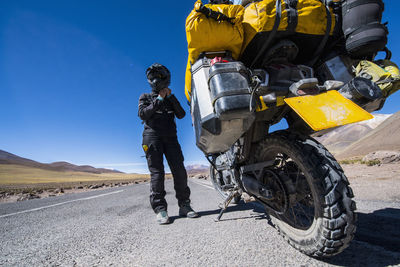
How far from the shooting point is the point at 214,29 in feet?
3.92

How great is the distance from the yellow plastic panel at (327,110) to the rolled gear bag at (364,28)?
537mm

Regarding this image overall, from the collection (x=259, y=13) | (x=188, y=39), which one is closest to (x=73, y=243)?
(x=188, y=39)

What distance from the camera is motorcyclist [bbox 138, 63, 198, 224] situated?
2133mm

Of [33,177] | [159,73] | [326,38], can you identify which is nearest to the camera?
[326,38]

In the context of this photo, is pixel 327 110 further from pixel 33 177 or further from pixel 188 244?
pixel 33 177

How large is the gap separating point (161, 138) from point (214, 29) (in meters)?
1.57

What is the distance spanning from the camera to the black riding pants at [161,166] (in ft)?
7.31

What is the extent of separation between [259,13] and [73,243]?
2131 mm

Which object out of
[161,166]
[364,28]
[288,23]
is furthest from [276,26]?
[161,166]

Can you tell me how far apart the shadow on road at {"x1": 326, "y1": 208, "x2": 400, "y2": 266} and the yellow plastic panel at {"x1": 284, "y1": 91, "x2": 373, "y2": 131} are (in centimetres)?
69

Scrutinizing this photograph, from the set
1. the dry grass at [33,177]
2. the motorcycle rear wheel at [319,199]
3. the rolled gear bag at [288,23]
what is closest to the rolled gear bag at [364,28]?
the rolled gear bag at [288,23]

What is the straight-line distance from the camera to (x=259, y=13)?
1214 millimetres

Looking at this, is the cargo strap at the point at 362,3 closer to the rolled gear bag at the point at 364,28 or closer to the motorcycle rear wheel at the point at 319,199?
the rolled gear bag at the point at 364,28

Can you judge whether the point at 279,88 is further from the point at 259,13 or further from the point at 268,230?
the point at 268,230
